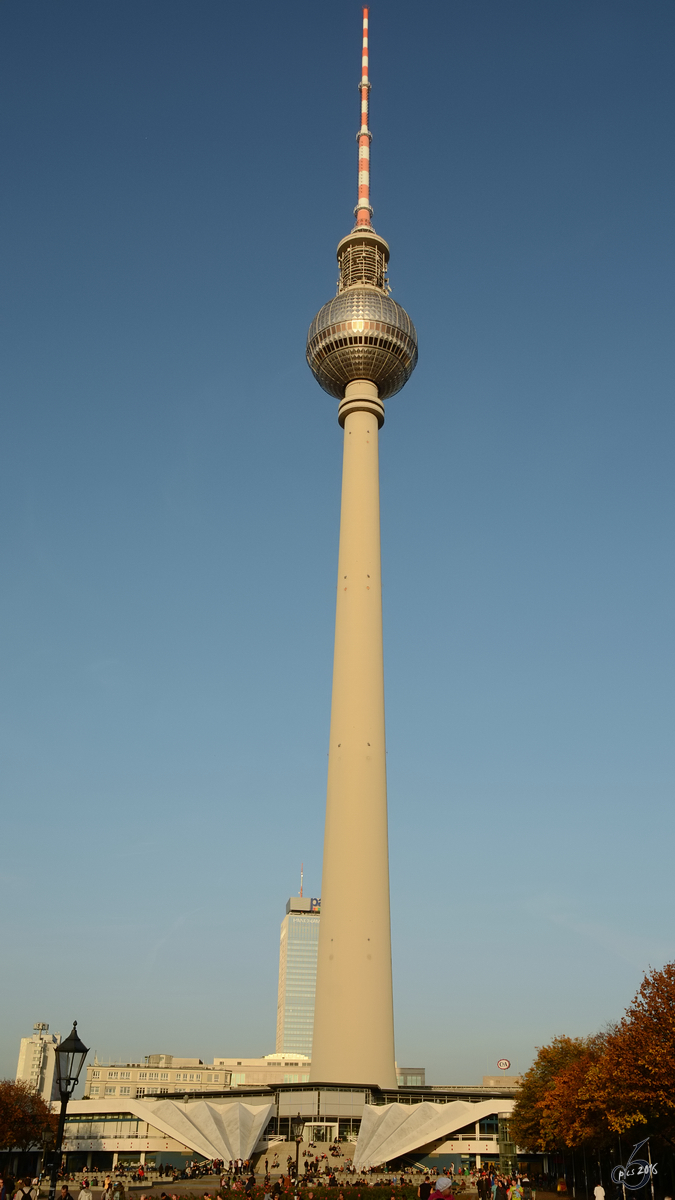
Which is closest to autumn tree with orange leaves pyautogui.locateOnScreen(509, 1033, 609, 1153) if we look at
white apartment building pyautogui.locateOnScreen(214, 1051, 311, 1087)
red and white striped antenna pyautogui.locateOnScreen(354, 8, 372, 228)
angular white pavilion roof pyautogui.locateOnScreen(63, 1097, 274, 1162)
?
angular white pavilion roof pyautogui.locateOnScreen(63, 1097, 274, 1162)

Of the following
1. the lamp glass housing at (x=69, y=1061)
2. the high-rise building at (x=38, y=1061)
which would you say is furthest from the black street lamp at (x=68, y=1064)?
the high-rise building at (x=38, y=1061)

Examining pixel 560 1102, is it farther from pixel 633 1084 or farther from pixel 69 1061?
pixel 69 1061

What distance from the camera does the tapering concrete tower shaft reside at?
7275 cm

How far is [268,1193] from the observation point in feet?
127

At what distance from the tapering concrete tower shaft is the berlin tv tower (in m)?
0.08

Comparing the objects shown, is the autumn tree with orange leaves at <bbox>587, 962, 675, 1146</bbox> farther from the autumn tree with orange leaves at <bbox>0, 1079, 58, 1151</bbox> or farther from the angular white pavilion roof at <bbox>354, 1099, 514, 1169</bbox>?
the autumn tree with orange leaves at <bbox>0, 1079, 58, 1151</bbox>

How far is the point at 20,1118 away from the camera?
89.7 m

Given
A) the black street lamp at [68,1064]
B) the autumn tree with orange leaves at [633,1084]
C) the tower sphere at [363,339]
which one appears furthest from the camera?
the tower sphere at [363,339]

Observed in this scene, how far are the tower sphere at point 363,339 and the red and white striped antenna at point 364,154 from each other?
4129 mm

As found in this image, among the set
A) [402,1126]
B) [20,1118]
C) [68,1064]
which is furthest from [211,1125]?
[68,1064]

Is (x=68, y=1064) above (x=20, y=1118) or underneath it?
underneath
